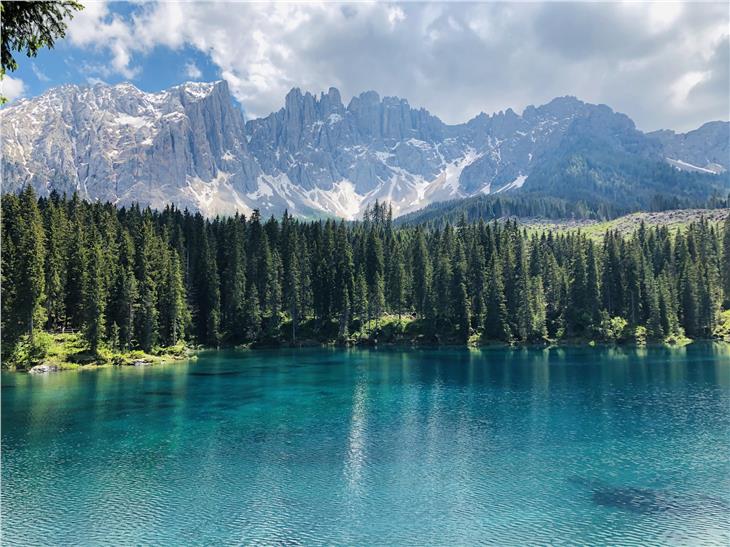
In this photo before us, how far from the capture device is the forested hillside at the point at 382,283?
4665 inches

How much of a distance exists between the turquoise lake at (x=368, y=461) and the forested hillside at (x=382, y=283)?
167 feet

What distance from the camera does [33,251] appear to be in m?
89.7

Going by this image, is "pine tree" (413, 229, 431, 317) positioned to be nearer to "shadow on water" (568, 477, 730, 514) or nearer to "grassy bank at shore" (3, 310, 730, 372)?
"grassy bank at shore" (3, 310, 730, 372)

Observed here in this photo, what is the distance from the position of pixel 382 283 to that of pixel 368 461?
99717 mm

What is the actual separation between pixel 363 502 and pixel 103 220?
116541mm

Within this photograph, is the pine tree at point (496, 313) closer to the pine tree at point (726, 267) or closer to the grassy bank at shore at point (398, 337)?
the grassy bank at shore at point (398, 337)

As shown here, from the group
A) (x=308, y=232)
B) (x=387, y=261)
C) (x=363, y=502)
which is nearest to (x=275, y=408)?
(x=363, y=502)

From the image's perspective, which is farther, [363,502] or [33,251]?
[33,251]

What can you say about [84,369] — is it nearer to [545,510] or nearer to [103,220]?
[103,220]

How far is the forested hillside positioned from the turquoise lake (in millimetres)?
50845

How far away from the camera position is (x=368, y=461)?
40.9 metres

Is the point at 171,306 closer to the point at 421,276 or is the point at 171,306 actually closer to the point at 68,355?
the point at 68,355

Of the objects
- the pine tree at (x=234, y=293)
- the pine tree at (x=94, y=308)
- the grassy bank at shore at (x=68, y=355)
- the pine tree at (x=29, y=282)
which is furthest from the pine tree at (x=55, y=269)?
the pine tree at (x=234, y=293)

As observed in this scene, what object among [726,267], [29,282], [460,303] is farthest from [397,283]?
[726,267]
